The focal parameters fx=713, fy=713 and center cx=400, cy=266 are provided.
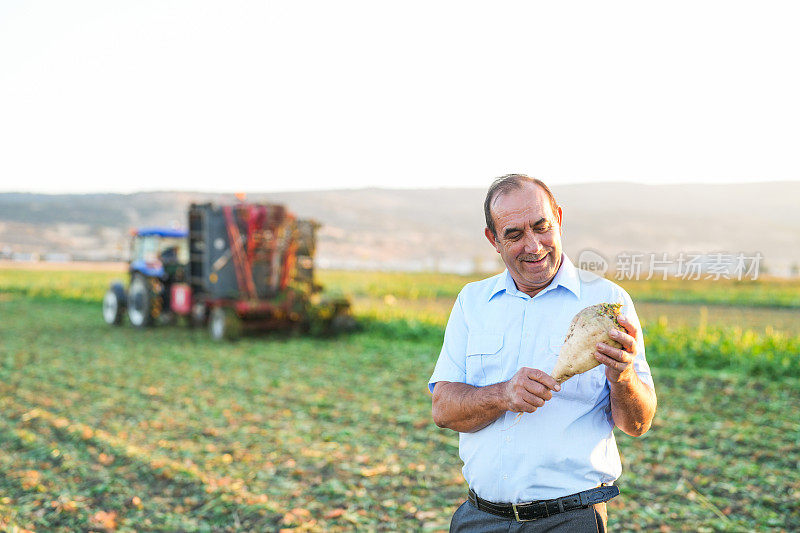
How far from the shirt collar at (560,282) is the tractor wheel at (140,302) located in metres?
14.3

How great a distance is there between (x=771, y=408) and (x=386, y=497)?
4.52m

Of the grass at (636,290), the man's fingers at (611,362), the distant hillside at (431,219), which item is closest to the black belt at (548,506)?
the man's fingers at (611,362)

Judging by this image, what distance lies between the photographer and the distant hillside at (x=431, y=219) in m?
86.9

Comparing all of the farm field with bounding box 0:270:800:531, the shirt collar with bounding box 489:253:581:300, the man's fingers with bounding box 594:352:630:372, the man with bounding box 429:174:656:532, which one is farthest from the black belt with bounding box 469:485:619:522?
the farm field with bounding box 0:270:800:531

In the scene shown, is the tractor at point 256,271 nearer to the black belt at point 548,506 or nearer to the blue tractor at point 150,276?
the blue tractor at point 150,276

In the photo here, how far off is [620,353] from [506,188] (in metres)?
0.61

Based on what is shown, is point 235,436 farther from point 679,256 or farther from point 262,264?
point 262,264

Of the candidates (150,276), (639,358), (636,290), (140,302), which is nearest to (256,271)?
(150,276)

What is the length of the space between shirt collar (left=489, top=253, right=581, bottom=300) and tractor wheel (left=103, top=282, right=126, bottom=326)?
1558cm

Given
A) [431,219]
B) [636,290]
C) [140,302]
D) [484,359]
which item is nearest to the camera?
[484,359]

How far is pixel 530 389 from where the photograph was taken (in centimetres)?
202

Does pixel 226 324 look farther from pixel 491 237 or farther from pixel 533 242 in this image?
pixel 533 242

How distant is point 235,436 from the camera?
669 centimetres

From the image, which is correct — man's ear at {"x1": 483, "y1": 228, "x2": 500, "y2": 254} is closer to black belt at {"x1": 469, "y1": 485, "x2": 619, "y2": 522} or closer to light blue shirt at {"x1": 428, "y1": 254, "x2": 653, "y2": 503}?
light blue shirt at {"x1": 428, "y1": 254, "x2": 653, "y2": 503}
